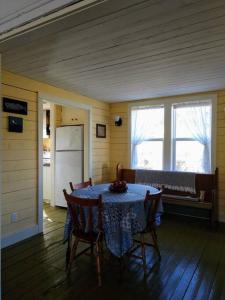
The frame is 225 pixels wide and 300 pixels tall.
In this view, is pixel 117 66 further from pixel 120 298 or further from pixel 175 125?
pixel 120 298

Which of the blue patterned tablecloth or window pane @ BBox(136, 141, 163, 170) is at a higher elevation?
window pane @ BBox(136, 141, 163, 170)

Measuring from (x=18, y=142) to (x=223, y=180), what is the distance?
3.46 meters

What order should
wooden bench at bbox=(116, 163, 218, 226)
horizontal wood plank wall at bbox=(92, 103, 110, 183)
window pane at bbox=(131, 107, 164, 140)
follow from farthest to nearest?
horizontal wood plank wall at bbox=(92, 103, 110, 183) → window pane at bbox=(131, 107, 164, 140) → wooden bench at bbox=(116, 163, 218, 226)

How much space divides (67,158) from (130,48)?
2930mm

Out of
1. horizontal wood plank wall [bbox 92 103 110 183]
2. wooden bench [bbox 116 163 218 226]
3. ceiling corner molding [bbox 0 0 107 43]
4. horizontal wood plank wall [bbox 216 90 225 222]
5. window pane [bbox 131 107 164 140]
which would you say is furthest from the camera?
horizontal wood plank wall [bbox 92 103 110 183]

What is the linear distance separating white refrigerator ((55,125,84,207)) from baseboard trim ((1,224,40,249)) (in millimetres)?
1317

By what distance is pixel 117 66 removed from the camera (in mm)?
2799

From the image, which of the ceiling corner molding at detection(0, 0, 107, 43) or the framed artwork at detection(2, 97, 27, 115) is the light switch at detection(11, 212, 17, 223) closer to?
the framed artwork at detection(2, 97, 27, 115)

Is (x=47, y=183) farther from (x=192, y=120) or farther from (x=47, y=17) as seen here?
(x=47, y=17)

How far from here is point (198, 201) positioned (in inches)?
148

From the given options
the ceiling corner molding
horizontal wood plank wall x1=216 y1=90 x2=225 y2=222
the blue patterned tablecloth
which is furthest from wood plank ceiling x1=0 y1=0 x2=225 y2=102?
the blue patterned tablecloth

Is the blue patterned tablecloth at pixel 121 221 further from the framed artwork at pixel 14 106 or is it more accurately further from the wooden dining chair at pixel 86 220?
the framed artwork at pixel 14 106

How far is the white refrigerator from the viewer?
457 centimetres

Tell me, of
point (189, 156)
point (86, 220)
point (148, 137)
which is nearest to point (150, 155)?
point (148, 137)
